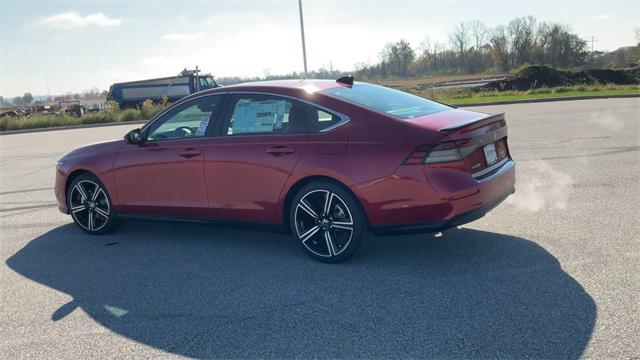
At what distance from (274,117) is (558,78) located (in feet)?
129

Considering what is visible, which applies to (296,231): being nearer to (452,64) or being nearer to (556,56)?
(556,56)

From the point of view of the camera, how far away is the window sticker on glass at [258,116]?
532 centimetres

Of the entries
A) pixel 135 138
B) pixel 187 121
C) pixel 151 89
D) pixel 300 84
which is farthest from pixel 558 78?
pixel 135 138

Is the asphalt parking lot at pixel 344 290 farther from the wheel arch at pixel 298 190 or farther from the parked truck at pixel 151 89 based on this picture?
the parked truck at pixel 151 89

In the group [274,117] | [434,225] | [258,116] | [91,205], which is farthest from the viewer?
[91,205]

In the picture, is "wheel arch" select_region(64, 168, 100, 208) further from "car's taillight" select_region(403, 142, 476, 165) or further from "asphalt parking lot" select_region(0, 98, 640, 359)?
"car's taillight" select_region(403, 142, 476, 165)

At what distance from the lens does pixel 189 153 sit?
5.71 metres

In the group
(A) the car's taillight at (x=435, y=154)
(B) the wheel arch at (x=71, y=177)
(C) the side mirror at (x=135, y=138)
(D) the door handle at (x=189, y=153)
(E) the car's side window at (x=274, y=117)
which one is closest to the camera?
(A) the car's taillight at (x=435, y=154)

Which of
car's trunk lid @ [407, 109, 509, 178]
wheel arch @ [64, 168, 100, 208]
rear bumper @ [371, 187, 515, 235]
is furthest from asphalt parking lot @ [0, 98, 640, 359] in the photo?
car's trunk lid @ [407, 109, 509, 178]

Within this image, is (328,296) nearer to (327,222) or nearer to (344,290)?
(344,290)

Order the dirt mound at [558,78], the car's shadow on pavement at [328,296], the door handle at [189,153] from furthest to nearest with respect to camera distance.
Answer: the dirt mound at [558,78], the door handle at [189,153], the car's shadow on pavement at [328,296]

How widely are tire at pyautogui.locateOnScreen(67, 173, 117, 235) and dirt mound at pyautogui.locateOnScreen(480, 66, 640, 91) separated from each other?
34.6m

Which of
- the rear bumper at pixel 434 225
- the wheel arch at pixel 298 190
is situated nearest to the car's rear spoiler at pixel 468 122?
the rear bumper at pixel 434 225

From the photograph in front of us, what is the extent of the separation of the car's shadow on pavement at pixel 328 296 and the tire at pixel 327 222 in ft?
0.48
